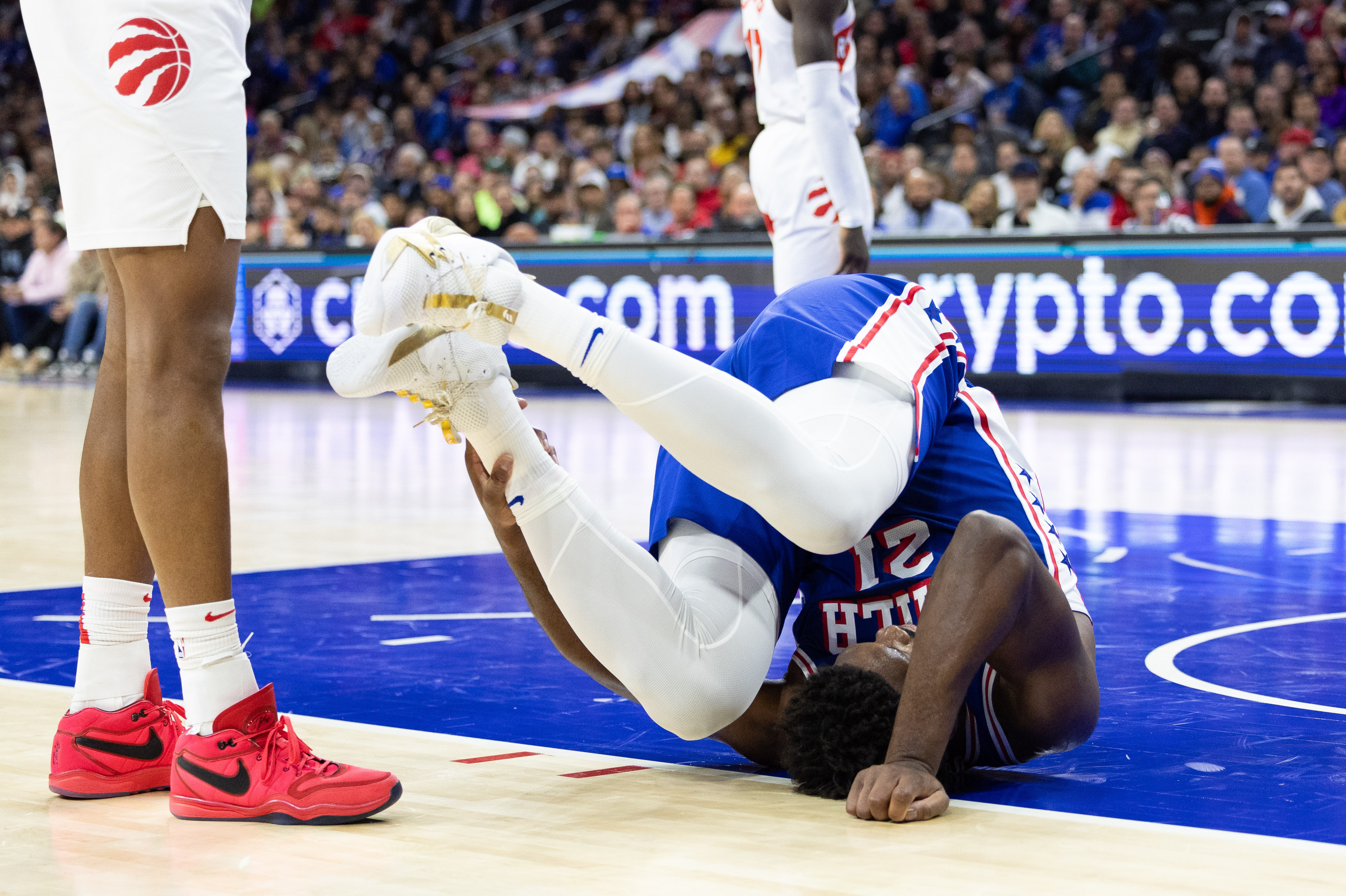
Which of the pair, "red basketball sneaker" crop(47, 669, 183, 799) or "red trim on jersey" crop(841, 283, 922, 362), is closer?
"red basketball sneaker" crop(47, 669, 183, 799)

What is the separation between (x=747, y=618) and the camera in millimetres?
2873

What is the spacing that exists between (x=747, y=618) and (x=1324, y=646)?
5.96ft

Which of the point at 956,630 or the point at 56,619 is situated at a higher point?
the point at 956,630

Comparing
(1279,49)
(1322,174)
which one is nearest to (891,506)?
(1322,174)

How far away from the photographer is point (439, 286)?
248cm

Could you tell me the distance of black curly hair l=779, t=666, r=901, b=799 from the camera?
2.70 metres

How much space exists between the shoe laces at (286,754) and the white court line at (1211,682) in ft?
6.06

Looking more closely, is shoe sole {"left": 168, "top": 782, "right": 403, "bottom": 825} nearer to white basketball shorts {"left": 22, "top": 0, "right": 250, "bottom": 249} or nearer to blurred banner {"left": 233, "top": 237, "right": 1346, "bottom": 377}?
white basketball shorts {"left": 22, "top": 0, "right": 250, "bottom": 249}

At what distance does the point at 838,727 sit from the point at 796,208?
3648 millimetres

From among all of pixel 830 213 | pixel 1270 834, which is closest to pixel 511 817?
pixel 1270 834

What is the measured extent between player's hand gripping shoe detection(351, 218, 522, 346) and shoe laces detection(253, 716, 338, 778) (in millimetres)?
641

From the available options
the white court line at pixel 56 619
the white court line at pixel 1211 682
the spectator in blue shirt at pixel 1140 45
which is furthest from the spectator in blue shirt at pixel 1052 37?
the white court line at pixel 56 619

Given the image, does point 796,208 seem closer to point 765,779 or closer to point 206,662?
point 765,779

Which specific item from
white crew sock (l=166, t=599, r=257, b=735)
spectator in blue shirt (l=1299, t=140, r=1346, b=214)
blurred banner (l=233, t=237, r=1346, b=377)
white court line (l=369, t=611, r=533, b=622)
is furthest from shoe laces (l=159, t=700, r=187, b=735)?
spectator in blue shirt (l=1299, t=140, r=1346, b=214)
